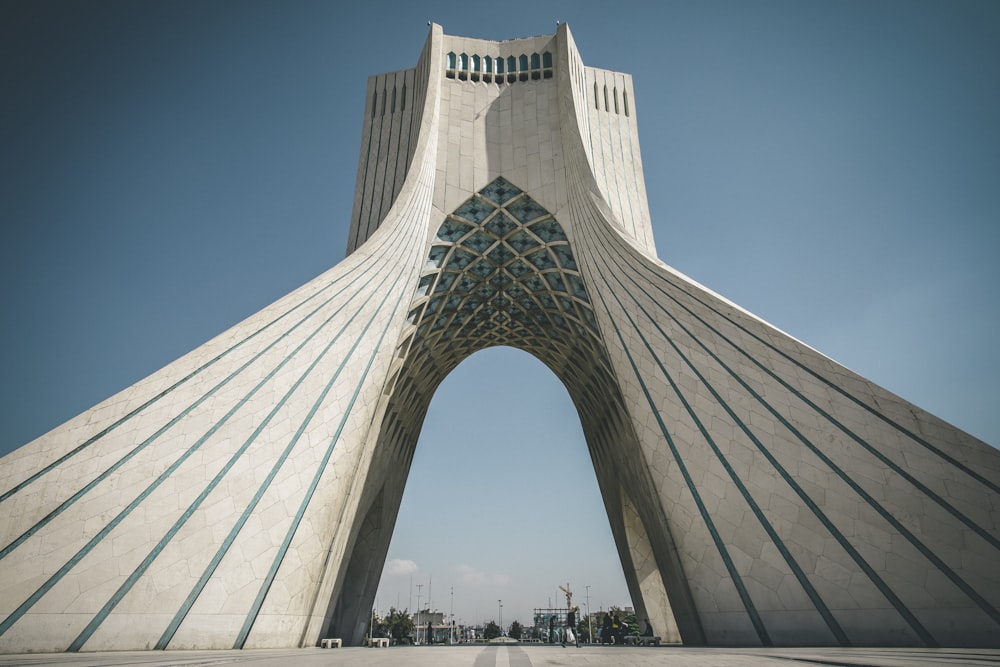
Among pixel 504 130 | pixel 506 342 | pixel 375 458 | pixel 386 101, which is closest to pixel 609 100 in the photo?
pixel 504 130

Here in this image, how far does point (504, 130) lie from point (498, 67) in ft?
7.96

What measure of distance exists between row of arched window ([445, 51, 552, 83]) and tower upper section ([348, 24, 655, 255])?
29 mm

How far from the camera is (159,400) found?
6.28 meters

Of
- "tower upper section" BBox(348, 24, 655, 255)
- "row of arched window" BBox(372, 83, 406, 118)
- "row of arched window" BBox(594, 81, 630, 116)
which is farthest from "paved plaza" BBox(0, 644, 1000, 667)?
"row of arched window" BBox(372, 83, 406, 118)

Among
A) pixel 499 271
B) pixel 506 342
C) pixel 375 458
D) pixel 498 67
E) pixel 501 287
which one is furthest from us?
pixel 506 342

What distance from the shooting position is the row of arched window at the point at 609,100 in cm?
1482

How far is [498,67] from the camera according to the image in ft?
45.7

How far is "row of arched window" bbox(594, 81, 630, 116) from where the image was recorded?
14.8m

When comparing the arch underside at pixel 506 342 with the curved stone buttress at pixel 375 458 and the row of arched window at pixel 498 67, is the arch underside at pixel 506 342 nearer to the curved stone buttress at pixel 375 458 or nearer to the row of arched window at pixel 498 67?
the curved stone buttress at pixel 375 458

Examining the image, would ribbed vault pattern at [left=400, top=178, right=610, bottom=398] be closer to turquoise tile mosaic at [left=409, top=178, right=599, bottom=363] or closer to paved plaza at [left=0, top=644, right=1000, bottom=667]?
turquoise tile mosaic at [left=409, top=178, right=599, bottom=363]

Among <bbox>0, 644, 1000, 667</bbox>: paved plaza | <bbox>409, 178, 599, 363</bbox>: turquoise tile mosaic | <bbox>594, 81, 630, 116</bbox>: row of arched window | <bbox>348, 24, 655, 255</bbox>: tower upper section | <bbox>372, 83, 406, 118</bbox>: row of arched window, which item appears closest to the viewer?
<bbox>0, 644, 1000, 667</bbox>: paved plaza

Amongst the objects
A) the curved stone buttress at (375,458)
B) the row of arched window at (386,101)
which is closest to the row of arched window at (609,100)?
the curved stone buttress at (375,458)

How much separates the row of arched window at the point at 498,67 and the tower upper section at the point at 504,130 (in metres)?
0.03

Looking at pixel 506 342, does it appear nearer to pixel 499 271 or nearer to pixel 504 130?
pixel 499 271
